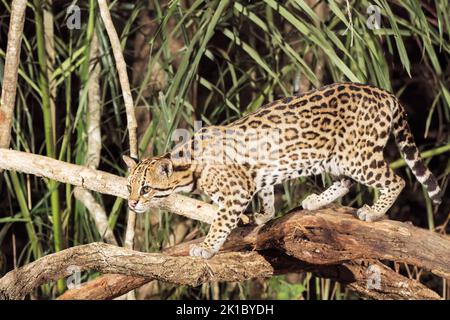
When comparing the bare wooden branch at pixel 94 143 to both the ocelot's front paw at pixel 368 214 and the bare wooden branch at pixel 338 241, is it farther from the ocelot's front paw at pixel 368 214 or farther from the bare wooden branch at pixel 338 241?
the ocelot's front paw at pixel 368 214

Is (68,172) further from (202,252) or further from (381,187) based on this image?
(381,187)

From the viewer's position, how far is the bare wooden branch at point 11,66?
13.3 ft

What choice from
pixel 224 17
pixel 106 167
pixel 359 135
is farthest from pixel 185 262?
pixel 106 167

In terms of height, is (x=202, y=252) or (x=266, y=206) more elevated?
(x=266, y=206)

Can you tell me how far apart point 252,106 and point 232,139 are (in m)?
1.18

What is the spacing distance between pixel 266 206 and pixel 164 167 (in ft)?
2.56

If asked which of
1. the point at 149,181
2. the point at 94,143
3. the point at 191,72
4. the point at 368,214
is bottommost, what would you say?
the point at 368,214

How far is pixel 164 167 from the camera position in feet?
11.9

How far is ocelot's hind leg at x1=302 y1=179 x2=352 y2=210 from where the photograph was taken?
13.4ft

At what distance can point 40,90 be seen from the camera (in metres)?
4.80

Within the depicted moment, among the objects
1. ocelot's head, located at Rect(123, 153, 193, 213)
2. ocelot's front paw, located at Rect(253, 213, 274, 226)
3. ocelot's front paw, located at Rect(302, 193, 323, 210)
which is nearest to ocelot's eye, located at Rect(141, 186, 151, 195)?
ocelot's head, located at Rect(123, 153, 193, 213)

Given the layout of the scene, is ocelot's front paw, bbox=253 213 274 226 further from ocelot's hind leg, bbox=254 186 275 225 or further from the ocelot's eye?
the ocelot's eye

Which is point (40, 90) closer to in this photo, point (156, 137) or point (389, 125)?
point (156, 137)

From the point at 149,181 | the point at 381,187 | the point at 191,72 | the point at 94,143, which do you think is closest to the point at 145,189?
the point at 149,181
